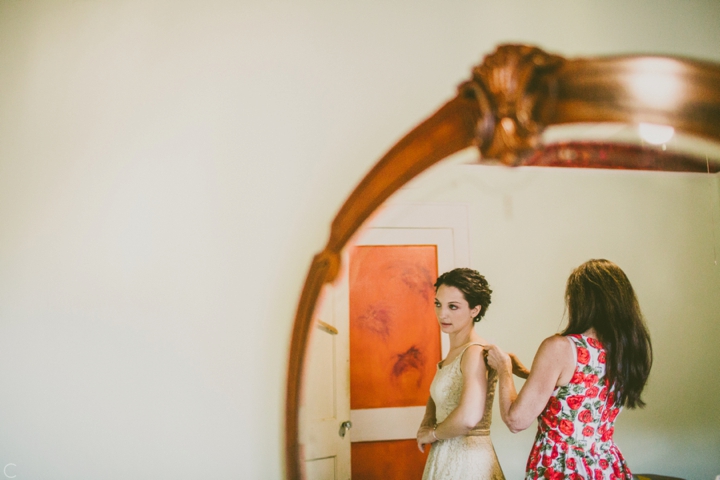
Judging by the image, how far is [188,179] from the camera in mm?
1064

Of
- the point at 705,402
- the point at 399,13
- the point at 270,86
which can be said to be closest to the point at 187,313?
the point at 270,86

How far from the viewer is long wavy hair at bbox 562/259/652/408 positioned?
2.58 feet

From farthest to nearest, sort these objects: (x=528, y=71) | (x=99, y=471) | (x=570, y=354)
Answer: (x=99, y=471)
(x=570, y=354)
(x=528, y=71)

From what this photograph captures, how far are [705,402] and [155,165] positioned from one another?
1165mm

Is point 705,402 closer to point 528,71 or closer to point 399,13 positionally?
point 528,71

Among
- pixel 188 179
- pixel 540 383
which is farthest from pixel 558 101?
pixel 188 179

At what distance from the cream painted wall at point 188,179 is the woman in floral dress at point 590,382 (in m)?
0.49

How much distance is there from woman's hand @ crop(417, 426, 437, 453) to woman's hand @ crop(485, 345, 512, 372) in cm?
15

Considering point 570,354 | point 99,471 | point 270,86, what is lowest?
point 99,471

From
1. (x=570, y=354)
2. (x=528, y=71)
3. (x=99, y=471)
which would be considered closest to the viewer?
(x=528, y=71)

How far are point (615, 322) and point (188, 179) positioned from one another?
89cm

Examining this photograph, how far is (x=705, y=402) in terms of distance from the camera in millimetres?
817

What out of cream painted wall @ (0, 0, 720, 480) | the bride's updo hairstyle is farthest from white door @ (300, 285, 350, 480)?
the bride's updo hairstyle

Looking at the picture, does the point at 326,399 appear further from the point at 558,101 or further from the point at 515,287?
the point at 558,101
